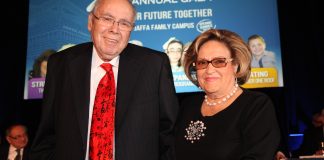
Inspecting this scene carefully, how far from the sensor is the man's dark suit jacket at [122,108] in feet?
5.75

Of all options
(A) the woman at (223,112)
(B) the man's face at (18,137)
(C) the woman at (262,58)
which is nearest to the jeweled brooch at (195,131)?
(A) the woman at (223,112)

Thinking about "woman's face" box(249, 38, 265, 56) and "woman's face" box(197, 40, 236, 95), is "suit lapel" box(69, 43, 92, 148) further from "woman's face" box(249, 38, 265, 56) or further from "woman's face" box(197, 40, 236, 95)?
"woman's face" box(249, 38, 265, 56)

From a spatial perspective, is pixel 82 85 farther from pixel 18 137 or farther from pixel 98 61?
pixel 18 137

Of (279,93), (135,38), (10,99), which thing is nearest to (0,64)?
(10,99)

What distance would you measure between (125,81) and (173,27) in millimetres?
4525

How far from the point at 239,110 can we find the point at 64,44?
189 inches

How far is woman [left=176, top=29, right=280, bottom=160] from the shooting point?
79.7 inches

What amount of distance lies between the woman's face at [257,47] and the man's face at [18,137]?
359 centimetres

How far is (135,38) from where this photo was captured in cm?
629

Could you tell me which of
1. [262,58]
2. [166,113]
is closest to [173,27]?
[262,58]

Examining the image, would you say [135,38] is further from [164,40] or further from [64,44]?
[64,44]

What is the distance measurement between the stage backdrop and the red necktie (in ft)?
14.2

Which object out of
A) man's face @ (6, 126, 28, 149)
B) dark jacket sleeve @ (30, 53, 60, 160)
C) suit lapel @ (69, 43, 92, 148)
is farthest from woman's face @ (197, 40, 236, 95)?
man's face @ (6, 126, 28, 149)

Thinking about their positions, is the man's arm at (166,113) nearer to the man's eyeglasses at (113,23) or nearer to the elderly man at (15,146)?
the man's eyeglasses at (113,23)
